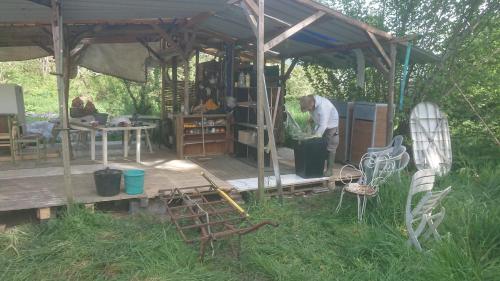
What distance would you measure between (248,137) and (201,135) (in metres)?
1.06

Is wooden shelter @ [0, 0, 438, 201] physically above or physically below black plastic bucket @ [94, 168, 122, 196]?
above

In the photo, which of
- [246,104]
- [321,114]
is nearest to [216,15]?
[246,104]

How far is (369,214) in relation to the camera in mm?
4570

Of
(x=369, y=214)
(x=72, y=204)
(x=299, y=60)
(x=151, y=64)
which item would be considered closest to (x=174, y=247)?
(x=72, y=204)

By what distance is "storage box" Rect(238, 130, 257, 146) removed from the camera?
22.5ft

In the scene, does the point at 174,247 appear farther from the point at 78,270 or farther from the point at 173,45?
the point at 173,45

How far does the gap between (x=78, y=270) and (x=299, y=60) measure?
6.84 m

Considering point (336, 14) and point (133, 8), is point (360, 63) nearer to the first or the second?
point (336, 14)

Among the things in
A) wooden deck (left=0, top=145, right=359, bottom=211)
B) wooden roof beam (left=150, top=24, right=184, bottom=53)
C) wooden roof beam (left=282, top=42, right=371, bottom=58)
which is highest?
wooden roof beam (left=150, top=24, right=184, bottom=53)

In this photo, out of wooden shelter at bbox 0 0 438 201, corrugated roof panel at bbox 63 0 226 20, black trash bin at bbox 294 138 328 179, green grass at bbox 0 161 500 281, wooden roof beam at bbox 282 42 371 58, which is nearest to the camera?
green grass at bbox 0 161 500 281

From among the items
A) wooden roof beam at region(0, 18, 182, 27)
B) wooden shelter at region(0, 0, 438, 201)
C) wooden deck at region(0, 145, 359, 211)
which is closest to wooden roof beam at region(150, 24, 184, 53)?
wooden shelter at region(0, 0, 438, 201)

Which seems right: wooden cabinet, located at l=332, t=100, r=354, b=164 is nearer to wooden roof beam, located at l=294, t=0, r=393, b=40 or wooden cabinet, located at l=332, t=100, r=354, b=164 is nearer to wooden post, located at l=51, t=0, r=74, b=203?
wooden roof beam, located at l=294, t=0, r=393, b=40

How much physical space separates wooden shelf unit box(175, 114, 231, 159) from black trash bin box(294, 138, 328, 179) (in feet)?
6.98

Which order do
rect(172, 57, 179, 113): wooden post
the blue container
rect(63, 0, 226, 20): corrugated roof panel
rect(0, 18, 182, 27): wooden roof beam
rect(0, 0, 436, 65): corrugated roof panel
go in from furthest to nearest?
rect(172, 57, 179, 113): wooden post → rect(0, 18, 182, 27): wooden roof beam → rect(0, 0, 436, 65): corrugated roof panel → rect(63, 0, 226, 20): corrugated roof panel → the blue container
